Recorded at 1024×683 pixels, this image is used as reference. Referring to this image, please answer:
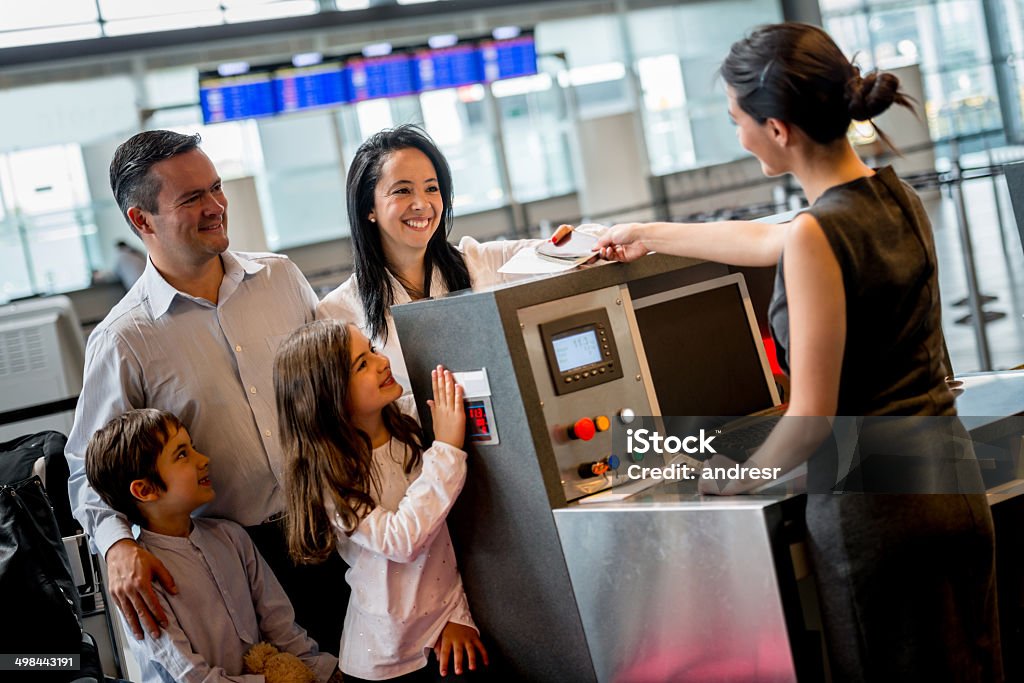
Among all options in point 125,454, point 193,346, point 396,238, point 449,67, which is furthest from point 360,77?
point 125,454

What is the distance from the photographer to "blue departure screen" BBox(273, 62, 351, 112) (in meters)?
9.67

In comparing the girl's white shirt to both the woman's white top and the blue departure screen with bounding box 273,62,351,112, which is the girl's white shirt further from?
the blue departure screen with bounding box 273,62,351,112

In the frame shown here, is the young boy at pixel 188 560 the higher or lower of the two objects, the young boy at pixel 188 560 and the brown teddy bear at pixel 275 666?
the higher

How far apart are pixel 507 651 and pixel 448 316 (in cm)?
68

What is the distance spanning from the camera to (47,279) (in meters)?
9.57

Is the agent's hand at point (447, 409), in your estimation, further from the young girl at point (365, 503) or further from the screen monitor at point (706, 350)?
the screen monitor at point (706, 350)

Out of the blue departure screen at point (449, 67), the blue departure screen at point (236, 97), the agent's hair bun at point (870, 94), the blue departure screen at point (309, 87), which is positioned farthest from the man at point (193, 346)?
the blue departure screen at point (449, 67)

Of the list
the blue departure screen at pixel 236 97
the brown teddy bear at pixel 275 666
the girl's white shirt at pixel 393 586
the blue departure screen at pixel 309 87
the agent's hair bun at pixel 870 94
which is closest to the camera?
the agent's hair bun at pixel 870 94

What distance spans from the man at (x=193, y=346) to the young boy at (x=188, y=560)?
71 millimetres

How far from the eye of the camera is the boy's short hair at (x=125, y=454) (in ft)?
7.59

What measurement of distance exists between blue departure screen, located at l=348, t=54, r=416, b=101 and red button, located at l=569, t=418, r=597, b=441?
8637 millimetres

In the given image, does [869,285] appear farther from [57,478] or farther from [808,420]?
[57,478]

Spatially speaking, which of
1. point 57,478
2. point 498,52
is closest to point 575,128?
point 498,52

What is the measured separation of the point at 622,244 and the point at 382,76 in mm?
8581
